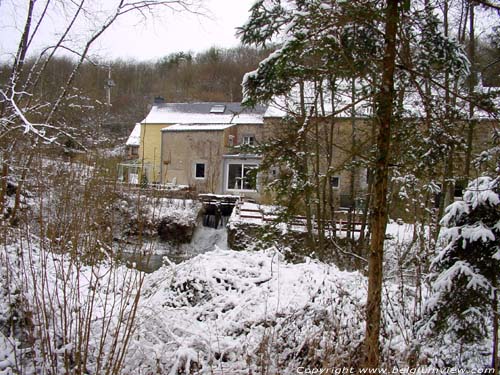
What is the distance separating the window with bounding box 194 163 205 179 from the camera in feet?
81.3

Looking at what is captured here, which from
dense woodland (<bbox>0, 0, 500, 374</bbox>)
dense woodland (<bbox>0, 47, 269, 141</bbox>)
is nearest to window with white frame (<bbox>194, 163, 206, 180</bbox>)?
dense woodland (<bbox>0, 47, 269, 141</bbox>)

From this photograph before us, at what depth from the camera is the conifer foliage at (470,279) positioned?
10.7 ft

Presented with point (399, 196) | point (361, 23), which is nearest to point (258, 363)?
point (361, 23)

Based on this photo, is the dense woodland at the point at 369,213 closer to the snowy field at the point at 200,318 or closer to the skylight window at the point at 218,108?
the snowy field at the point at 200,318

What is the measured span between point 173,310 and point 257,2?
11.3 ft

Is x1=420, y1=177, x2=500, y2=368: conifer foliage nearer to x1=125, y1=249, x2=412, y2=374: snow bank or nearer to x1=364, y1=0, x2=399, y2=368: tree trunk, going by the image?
x1=125, y1=249, x2=412, y2=374: snow bank

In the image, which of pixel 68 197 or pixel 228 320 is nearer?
pixel 68 197

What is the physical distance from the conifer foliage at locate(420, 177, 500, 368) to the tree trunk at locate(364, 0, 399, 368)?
39.0 inches

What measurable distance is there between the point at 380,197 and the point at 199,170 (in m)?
22.6

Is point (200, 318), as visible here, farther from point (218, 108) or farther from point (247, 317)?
point (218, 108)

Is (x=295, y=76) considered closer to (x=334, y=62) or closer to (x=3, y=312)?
(x=334, y=62)

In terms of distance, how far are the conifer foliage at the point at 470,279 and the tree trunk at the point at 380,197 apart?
3.25 ft

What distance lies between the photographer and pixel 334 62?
9.07ft

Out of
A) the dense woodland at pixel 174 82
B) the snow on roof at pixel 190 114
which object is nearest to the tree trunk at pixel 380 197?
the dense woodland at pixel 174 82
